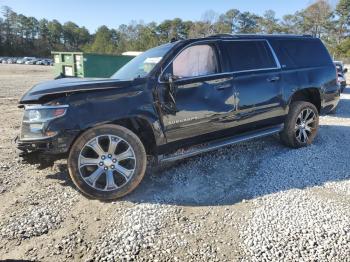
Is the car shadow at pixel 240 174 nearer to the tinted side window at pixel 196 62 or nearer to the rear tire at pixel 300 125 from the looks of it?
the rear tire at pixel 300 125

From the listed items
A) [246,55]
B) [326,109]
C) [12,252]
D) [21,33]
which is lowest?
[12,252]

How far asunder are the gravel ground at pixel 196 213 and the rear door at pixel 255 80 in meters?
0.74

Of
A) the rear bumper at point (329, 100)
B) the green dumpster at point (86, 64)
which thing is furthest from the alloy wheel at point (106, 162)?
the green dumpster at point (86, 64)

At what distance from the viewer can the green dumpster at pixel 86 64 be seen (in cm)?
1179

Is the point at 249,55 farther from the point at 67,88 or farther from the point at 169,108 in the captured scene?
the point at 67,88

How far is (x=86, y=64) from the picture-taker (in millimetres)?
11812

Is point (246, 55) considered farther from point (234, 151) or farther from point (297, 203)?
point (297, 203)

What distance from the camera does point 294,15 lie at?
9044 centimetres

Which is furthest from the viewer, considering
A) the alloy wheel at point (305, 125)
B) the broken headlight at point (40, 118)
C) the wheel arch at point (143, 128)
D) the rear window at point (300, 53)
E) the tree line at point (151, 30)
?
the tree line at point (151, 30)

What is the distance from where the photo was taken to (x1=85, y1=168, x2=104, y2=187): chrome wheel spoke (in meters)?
4.20

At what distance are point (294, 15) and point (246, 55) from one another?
3698 inches

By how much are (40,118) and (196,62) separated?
85.4 inches

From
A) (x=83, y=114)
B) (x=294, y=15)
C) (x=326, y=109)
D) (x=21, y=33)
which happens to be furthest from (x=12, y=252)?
(x=21, y=33)

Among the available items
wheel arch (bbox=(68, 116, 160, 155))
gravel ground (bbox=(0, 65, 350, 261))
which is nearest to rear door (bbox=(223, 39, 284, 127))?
gravel ground (bbox=(0, 65, 350, 261))
